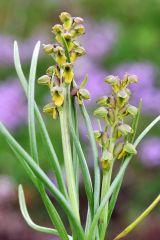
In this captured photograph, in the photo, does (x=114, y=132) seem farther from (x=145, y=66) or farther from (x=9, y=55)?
(x=9, y=55)

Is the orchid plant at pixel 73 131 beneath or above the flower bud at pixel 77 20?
beneath

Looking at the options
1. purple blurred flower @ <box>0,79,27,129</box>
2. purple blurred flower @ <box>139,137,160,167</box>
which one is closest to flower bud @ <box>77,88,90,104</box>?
purple blurred flower @ <box>139,137,160,167</box>

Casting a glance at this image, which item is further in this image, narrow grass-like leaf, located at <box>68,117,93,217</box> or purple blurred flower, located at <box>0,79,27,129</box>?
purple blurred flower, located at <box>0,79,27,129</box>

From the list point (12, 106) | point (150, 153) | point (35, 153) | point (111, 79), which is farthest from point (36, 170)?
point (12, 106)

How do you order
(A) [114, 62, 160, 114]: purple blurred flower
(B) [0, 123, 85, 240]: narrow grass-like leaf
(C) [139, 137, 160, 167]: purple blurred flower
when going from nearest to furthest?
(B) [0, 123, 85, 240]: narrow grass-like leaf, (C) [139, 137, 160, 167]: purple blurred flower, (A) [114, 62, 160, 114]: purple blurred flower

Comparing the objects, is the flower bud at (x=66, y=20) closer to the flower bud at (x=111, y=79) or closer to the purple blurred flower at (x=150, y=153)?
the flower bud at (x=111, y=79)

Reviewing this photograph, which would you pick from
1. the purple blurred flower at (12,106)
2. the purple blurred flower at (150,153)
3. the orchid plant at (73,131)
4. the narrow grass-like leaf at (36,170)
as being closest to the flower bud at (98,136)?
the orchid plant at (73,131)

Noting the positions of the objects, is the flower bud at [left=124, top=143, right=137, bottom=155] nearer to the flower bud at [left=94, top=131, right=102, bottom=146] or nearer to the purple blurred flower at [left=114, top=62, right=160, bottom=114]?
the flower bud at [left=94, top=131, right=102, bottom=146]

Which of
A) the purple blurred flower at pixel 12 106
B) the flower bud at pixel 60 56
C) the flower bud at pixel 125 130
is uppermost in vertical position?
the flower bud at pixel 60 56
